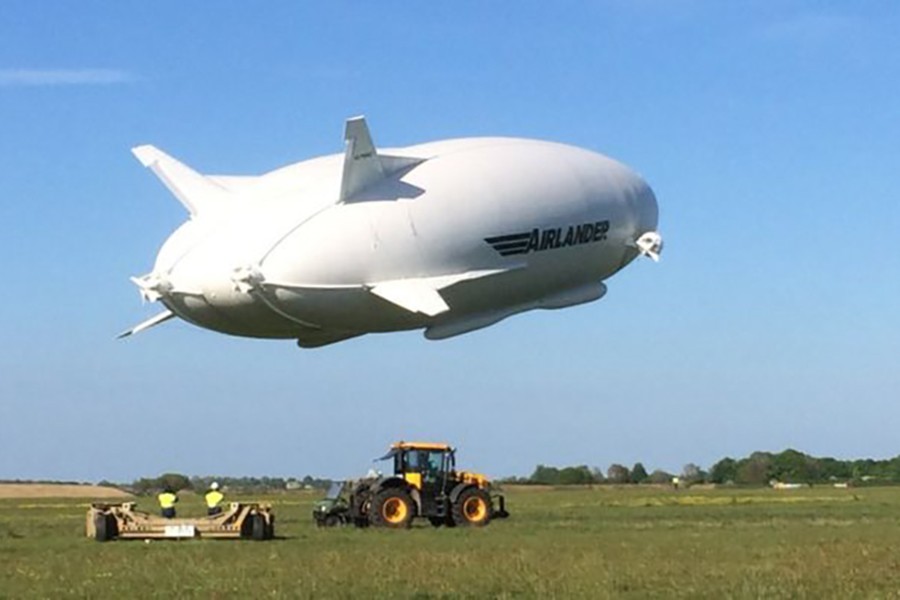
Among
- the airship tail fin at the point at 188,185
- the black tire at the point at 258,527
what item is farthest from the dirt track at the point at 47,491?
the airship tail fin at the point at 188,185

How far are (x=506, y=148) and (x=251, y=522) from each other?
58.9 ft

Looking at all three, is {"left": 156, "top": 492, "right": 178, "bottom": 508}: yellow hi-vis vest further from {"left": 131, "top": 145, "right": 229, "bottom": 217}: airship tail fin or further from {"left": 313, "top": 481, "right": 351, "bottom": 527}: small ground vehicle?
{"left": 131, "top": 145, "right": 229, "bottom": 217}: airship tail fin

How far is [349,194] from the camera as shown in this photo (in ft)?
63.5

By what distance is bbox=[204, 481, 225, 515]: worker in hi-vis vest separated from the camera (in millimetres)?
39781

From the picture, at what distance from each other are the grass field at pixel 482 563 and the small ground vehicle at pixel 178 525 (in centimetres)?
65

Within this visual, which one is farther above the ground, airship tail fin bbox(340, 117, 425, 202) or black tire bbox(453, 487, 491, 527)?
airship tail fin bbox(340, 117, 425, 202)

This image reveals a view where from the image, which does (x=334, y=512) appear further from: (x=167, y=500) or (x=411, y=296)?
(x=411, y=296)

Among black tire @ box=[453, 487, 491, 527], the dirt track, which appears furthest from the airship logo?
the dirt track

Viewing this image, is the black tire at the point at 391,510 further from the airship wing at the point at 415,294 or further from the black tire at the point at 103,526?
the airship wing at the point at 415,294

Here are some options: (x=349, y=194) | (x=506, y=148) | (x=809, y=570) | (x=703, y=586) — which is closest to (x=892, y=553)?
(x=809, y=570)

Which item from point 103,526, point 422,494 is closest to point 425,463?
point 422,494

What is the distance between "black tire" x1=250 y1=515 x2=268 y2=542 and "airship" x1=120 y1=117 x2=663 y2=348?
16414 millimetres

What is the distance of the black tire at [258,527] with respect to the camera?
36688mm

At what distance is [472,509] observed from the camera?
41.4m
